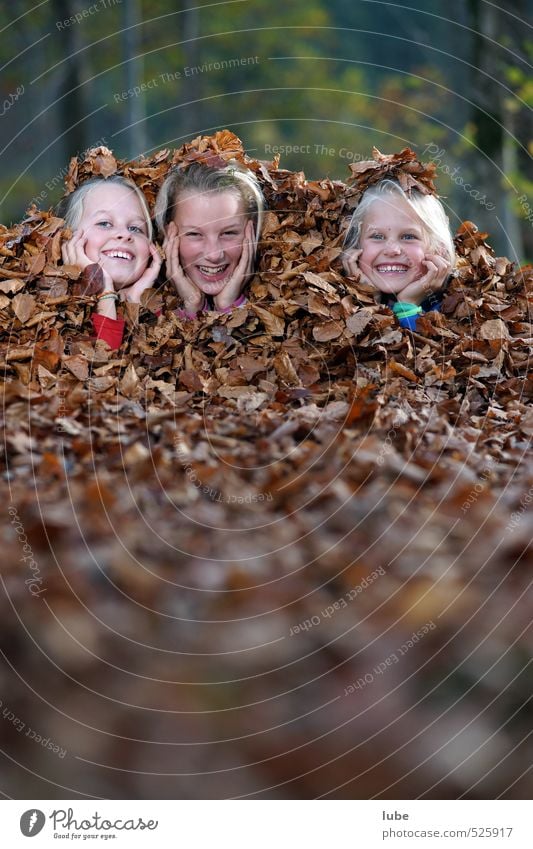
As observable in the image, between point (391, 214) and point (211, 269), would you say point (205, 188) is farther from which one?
point (391, 214)

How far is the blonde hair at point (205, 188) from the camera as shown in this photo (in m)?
4.25

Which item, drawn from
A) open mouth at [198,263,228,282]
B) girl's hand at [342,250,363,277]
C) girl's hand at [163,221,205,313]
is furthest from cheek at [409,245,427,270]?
girl's hand at [163,221,205,313]

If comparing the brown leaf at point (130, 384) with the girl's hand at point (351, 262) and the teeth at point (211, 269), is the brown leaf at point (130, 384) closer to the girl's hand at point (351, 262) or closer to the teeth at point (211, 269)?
the teeth at point (211, 269)

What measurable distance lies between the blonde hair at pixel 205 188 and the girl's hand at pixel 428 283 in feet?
2.35

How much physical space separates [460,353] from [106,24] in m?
15.8

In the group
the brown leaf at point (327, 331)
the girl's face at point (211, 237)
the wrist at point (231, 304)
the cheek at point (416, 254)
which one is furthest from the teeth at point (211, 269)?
the cheek at point (416, 254)

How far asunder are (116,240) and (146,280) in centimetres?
22

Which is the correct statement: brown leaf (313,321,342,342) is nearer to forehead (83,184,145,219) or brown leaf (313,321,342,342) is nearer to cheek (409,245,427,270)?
cheek (409,245,427,270)

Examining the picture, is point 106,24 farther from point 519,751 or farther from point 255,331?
point 519,751

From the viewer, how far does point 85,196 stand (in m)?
4.31

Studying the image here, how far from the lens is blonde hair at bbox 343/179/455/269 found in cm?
429

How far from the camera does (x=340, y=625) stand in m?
2.03

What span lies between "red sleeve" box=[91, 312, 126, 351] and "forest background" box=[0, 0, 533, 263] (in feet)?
3.49

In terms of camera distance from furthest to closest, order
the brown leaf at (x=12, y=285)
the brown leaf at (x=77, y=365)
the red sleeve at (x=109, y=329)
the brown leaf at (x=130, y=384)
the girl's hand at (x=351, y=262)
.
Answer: the girl's hand at (x=351, y=262) < the brown leaf at (x=12, y=285) < the red sleeve at (x=109, y=329) < the brown leaf at (x=77, y=365) < the brown leaf at (x=130, y=384)
